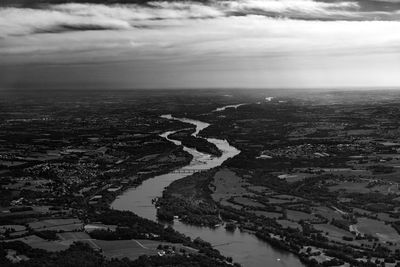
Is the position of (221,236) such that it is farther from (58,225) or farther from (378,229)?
(58,225)

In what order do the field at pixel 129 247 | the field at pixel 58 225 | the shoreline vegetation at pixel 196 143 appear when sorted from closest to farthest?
1. the field at pixel 129 247
2. the field at pixel 58 225
3. the shoreline vegetation at pixel 196 143

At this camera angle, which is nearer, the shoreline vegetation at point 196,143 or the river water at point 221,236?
the river water at point 221,236

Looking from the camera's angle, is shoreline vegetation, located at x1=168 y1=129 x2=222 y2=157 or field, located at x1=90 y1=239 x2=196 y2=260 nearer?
field, located at x1=90 y1=239 x2=196 y2=260

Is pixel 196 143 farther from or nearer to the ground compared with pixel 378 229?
nearer to the ground

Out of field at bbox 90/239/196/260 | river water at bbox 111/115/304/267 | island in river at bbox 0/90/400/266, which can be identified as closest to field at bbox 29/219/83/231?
island in river at bbox 0/90/400/266

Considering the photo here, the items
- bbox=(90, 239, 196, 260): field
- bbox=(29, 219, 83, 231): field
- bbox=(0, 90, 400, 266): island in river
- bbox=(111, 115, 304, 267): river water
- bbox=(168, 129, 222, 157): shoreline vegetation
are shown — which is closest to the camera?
bbox=(90, 239, 196, 260): field

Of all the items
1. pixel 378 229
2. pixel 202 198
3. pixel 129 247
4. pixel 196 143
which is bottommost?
pixel 196 143

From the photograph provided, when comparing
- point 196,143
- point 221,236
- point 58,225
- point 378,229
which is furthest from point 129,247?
point 196,143

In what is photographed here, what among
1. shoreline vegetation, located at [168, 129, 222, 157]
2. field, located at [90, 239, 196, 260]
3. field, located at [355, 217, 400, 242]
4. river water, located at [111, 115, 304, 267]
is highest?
field, located at [355, 217, 400, 242]

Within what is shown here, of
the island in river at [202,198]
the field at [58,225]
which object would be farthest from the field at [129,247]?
the field at [58,225]

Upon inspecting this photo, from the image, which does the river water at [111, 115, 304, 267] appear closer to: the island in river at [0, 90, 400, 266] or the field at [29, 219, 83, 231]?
the island in river at [0, 90, 400, 266]

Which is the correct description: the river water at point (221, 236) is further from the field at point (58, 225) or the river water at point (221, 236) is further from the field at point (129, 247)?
the field at point (58, 225)
